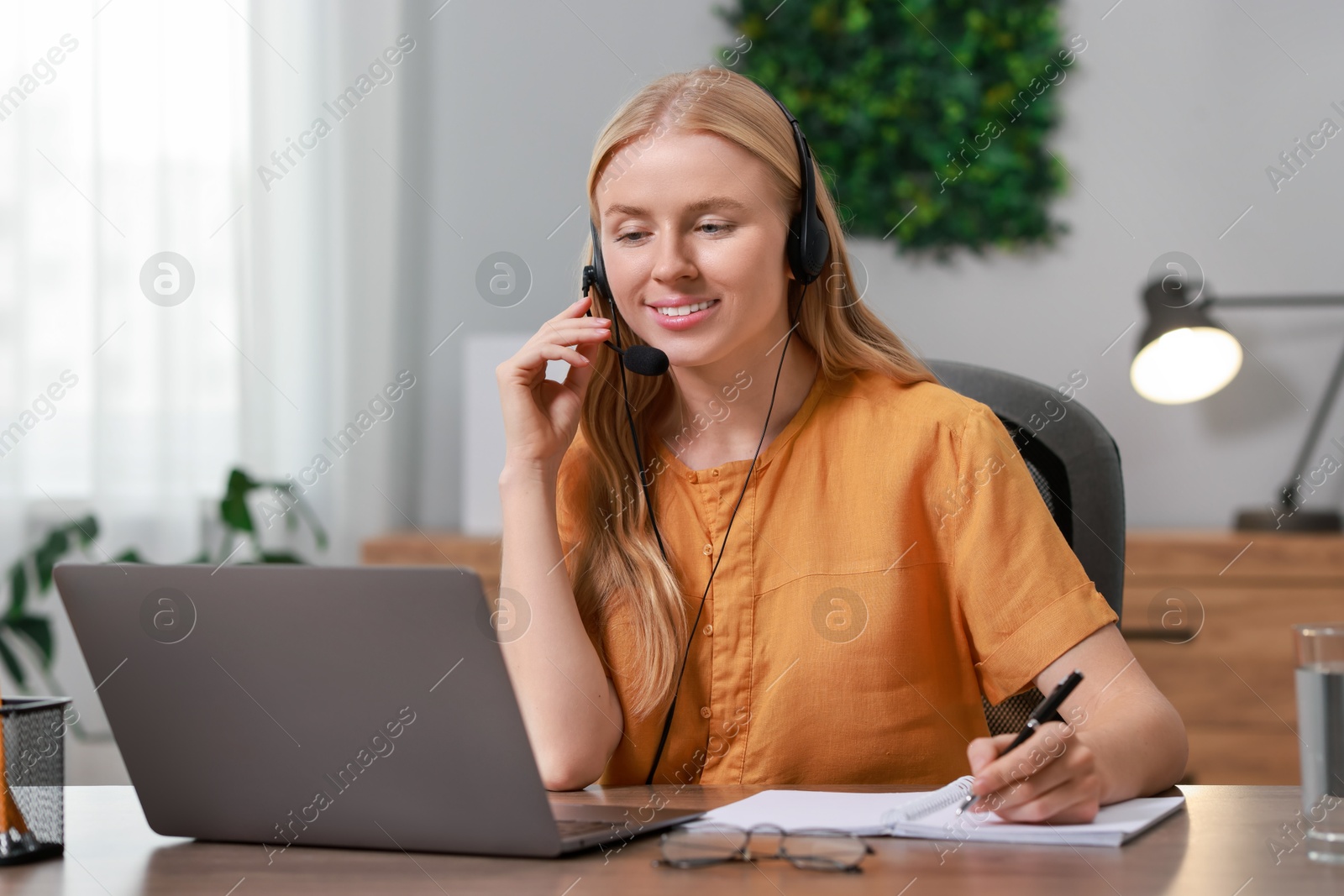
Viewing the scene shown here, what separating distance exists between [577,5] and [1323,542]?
80.3 inches

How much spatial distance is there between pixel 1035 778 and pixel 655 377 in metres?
0.70

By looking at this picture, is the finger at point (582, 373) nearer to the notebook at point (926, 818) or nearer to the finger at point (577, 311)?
the finger at point (577, 311)

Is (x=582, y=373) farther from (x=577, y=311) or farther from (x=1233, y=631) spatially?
(x=1233, y=631)

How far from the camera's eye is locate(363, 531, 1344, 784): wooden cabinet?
2.33 m

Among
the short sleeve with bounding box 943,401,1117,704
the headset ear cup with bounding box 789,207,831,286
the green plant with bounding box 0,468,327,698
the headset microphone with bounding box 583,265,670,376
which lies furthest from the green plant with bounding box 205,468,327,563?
the short sleeve with bounding box 943,401,1117,704

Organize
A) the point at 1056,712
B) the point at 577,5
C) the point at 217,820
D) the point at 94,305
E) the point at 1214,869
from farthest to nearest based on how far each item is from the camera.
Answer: the point at 577,5
the point at 94,305
the point at 1056,712
the point at 217,820
the point at 1214,869

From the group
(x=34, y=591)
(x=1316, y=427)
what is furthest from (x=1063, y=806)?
(x=34, y=591)

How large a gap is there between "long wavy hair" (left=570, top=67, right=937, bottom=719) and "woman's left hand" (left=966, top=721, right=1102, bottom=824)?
1.49ft

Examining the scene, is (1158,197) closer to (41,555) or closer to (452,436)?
(452,436)

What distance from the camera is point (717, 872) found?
2.32 ft

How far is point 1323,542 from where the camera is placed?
2334 millimetres

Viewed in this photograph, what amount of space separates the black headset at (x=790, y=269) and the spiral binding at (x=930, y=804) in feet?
1.31

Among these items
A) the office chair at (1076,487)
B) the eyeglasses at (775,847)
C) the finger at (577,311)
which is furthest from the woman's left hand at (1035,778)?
the finger at (577,311)

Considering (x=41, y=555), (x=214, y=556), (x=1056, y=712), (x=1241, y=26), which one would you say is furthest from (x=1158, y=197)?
(x=41, y=555)
